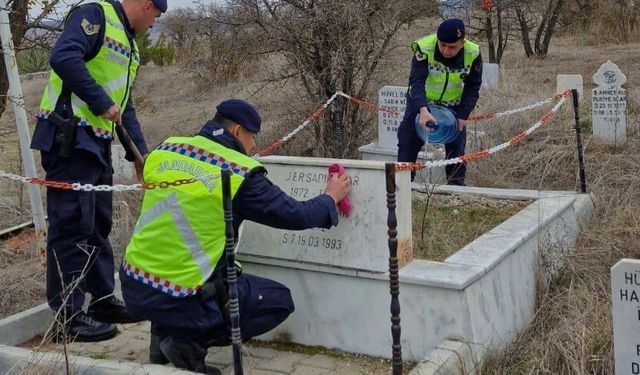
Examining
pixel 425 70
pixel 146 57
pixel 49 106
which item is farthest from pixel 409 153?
pixel 146 57

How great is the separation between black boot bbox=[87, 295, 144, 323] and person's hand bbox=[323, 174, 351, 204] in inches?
58.9

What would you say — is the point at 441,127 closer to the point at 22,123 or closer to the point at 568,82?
the point at 22,123

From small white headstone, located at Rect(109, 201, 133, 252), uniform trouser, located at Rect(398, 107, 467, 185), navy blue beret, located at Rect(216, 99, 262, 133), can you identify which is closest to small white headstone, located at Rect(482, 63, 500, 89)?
uniform trouser, located at Rect(398, 107, 467, 185)

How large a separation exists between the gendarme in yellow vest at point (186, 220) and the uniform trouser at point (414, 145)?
11.8 feet

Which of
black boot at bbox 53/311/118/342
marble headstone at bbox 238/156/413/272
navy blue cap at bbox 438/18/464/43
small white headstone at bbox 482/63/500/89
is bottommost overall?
black boot at bbox 53/311/118/342

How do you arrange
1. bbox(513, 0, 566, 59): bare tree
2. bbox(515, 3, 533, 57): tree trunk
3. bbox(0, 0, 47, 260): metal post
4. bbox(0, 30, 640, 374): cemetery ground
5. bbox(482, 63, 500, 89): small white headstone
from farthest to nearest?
bbox(513, 0, 566, 59): bare tree, bbox(515, 3, 533, 57): tree trunk, bbox(482, 63, 500, 89): small white headstone, bbox(0, 0, 47, 260): metal post, bbox(0, 30, 640, 374): cemetery ground

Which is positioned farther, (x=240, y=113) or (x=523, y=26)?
(x=523, y=26)

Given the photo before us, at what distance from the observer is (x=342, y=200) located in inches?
175

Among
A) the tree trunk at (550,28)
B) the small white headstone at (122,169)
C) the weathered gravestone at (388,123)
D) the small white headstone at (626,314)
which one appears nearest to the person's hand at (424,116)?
the weathered gravestone at (388,123)

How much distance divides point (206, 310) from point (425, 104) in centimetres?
357

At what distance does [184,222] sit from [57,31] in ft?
11.7

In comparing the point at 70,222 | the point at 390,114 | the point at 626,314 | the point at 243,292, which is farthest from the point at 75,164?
the point at 390,114

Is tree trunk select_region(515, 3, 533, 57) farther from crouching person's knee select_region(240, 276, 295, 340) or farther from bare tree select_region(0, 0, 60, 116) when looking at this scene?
crouching person's knee select_region(240, 276, 295, 340)

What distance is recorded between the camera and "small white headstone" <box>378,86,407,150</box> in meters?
9.63
